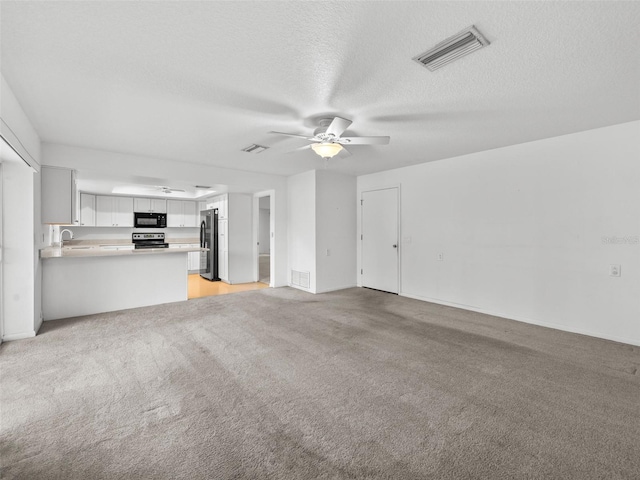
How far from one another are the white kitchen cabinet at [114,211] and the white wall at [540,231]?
6.92 m

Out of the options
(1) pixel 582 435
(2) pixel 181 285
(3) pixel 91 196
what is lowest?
(1) pixel 582 435

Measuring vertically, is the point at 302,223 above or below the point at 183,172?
below

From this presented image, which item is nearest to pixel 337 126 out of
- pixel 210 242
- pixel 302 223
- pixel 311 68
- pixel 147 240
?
pixel 311 68

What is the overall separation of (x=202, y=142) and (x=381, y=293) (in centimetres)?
402

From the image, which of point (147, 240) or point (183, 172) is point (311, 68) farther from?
point (147, 240)

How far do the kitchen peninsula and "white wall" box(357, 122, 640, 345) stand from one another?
426cm

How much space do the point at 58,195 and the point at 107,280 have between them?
4.37ft

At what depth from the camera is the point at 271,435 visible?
1815 mm

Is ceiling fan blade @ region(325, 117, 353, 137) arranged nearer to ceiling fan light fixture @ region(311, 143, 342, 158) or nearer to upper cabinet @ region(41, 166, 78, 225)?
ceiling fan light fixture @ region(311, 143, 342, 158)

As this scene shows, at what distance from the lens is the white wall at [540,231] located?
334 cm

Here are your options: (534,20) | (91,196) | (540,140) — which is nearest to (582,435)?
(534,20)

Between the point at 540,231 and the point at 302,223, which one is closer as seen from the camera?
the point at 540,231

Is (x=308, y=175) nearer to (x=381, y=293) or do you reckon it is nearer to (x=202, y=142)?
(x=202, y=142)

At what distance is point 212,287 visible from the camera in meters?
6.50
